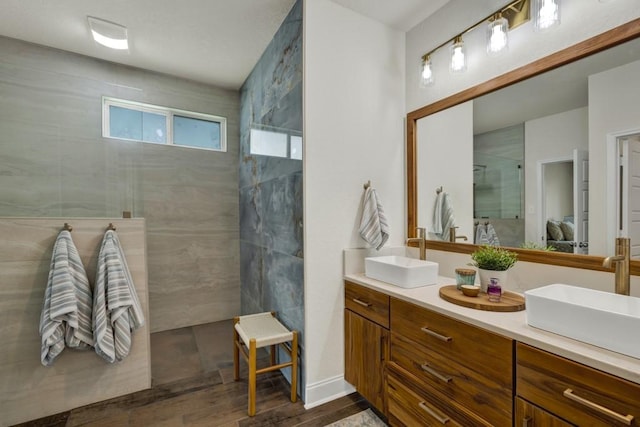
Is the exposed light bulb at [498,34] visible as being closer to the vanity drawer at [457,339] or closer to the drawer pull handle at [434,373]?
the vanity drawer at [457,339]

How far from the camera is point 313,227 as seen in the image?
1.89m

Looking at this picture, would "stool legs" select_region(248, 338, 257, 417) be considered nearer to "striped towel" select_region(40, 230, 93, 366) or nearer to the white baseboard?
the white baseboard

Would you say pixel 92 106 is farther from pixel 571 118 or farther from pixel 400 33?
pixel 571 118

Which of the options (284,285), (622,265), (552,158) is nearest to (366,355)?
(284,285)

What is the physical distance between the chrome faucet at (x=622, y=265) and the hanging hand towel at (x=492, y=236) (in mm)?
557

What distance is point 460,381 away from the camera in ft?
4.02

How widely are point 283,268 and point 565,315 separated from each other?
65.7 inches

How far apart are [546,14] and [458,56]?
475 mm

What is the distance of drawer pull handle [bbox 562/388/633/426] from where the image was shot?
0.79m

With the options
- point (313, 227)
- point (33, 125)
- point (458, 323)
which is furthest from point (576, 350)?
point (33, 125)

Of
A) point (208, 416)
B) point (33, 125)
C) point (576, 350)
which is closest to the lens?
point (576, 350)

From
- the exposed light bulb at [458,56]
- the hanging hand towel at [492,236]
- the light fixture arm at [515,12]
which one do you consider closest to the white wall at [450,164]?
the hanging hand towel at [492,236]

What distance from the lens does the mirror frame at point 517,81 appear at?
1.22 m

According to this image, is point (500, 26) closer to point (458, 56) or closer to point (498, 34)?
point (498, 34)
